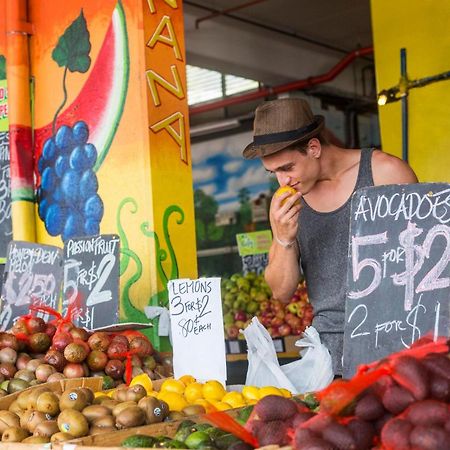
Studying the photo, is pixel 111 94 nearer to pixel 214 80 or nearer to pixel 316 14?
pixel 316 14

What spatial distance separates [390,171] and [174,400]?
1.12 metres

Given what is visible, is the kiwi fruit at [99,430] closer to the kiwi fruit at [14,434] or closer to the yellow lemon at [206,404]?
the kiwi fruit at [14,434]

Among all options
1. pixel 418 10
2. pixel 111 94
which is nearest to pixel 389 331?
pixel 111 94

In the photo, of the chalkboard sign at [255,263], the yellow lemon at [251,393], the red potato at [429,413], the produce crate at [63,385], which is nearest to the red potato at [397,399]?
the red potato at [429,413]

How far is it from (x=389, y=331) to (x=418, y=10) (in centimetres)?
473

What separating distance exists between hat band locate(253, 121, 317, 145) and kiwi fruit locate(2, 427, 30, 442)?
51.6 inches

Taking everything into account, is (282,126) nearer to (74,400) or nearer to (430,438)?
(74,400)

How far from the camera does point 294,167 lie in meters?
3.06

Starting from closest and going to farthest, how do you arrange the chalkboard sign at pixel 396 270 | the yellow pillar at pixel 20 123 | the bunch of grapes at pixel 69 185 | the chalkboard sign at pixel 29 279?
the chalkboard sign at pixel 396 270
the chalkboard sign at pixel 29 279
the bunch of grapes at pixel 69 185
the yellow pillar at pixel 20 123

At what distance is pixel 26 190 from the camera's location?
5.41 m

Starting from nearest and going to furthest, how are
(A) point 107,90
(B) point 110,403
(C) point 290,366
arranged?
(B) point 110,403
(C) point 290,366
(A) point 107,90

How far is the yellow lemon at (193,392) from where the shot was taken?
2.83 meters

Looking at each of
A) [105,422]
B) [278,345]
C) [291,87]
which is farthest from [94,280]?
[291,87]

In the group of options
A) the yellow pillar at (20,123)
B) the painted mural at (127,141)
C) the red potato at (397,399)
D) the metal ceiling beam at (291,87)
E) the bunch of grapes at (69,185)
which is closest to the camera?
the red potato at (397,399)
